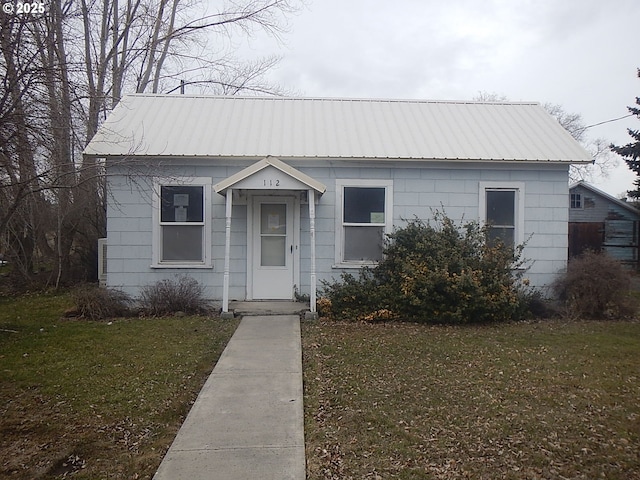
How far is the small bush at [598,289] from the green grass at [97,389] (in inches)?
252

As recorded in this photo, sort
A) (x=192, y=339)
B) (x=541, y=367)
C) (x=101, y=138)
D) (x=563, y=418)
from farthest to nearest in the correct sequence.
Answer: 1. (x=101, y=138)
2. (x=192, y=339)
3. (x=541, y=367)
4. (x=563, y=418)

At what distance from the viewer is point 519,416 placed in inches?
189

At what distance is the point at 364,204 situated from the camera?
413 inches

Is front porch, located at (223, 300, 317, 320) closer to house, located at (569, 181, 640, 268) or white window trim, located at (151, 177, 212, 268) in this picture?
white window trim, located at (151, 177, 212, 268)

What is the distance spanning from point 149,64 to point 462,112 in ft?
45.4

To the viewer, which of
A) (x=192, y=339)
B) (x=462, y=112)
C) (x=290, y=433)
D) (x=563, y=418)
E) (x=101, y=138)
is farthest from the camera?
(x=462, y=112)

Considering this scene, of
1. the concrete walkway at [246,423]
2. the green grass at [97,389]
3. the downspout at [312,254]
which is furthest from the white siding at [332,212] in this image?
the concrete walkway at [246,423]

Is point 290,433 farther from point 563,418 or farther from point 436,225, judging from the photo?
point 436,225

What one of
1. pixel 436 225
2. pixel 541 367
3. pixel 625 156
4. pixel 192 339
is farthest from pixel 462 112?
pixel 625 156

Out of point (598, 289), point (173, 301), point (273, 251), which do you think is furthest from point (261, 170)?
point (598, 289)

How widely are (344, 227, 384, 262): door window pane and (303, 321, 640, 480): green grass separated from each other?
2.49 metres

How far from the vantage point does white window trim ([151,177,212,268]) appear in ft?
33.4

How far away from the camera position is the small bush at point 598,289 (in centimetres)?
952

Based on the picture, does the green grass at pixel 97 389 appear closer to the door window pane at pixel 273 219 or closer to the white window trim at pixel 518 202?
the door window pane at pixel 273 219
